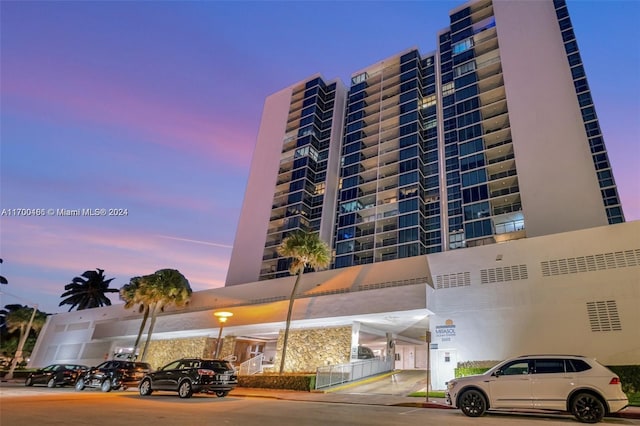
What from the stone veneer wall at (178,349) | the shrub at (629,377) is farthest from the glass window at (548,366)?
the stone veneer wall at (178,349)

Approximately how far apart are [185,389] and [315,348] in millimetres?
15010

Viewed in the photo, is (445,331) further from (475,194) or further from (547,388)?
(475,194)

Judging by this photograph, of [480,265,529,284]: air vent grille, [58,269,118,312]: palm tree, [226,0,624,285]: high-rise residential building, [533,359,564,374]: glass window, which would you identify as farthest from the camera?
[58,269,118,312]: palm tree

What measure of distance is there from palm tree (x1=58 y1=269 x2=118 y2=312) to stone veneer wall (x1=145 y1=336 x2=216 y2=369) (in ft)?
93.1

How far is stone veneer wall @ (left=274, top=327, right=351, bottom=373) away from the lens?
87.1 feet

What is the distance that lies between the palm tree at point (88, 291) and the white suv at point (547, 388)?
64775 mm

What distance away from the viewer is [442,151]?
4931 cm

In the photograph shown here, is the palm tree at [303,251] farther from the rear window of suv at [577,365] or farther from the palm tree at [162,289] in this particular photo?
the rear window of suv at [577,365]

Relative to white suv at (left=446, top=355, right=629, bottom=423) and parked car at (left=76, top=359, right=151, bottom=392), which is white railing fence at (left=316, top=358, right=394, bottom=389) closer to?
parked car at (left=76, top=359, right=151, bottom=392)

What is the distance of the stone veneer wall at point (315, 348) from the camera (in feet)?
87.1

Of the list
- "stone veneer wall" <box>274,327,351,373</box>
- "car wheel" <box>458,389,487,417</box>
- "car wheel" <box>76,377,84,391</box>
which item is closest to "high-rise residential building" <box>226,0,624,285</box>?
"stone veneer wall" <box>274,327,351,373</box>

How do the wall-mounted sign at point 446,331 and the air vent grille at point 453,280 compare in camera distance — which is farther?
the air vent grille at point 453,280

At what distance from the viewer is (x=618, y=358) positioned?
18.4m

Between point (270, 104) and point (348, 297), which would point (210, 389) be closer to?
point (348, 297)
